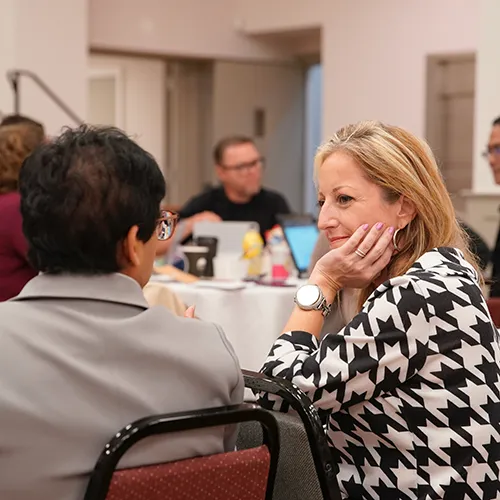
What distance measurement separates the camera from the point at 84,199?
1.33m

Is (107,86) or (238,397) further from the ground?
(107,86)

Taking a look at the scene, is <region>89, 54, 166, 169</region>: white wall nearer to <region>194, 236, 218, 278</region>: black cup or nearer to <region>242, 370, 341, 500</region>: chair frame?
<region>194, 236, 218, 278</region>: black cup

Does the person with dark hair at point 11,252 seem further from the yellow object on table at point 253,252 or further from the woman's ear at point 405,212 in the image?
the woman's ear at point 405,212

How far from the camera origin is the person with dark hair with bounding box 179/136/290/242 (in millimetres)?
5820

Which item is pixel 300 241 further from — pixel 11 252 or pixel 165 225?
pixel 165 225

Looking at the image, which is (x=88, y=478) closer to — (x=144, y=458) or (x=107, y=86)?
(x=144, y=458)

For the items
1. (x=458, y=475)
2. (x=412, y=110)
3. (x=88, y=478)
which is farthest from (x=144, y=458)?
(x=412, y=110)

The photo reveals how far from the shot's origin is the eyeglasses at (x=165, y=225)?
1482mm

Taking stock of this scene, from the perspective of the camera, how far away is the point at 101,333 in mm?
1319

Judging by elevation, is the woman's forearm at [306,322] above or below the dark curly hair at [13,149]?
below

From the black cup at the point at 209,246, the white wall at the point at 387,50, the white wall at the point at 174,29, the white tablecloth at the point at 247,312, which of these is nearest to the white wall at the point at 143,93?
the white wall at the point at 174,29

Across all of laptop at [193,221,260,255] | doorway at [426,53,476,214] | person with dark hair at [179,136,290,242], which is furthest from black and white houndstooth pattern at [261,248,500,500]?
doorway at [426,53,476,214]

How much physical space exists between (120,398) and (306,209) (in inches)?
403

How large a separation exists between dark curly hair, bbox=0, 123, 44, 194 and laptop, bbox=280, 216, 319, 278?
1.33 metres
